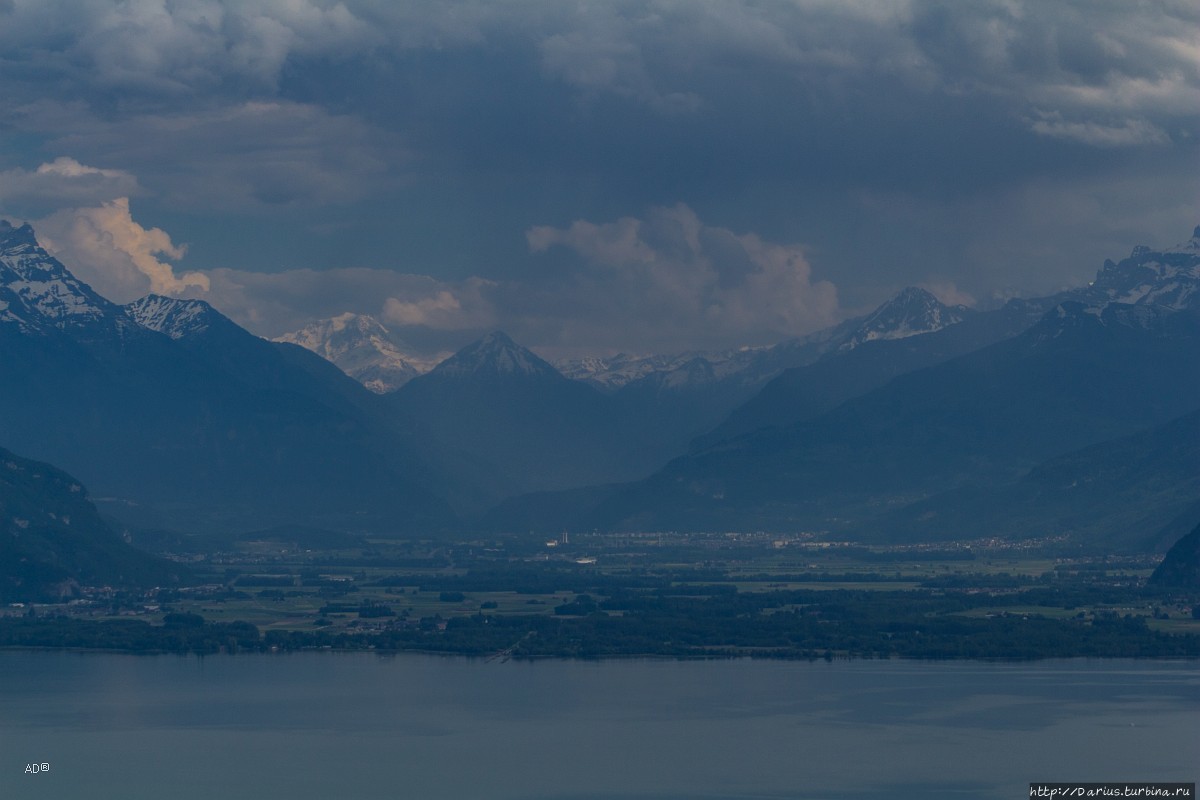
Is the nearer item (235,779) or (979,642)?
(235,779)

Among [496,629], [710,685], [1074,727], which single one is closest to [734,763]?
[1074,727]

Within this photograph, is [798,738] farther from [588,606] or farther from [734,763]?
[588,606]

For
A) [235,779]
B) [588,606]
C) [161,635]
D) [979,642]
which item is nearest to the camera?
[235,779]

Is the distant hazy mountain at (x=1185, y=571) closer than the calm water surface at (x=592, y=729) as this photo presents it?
No

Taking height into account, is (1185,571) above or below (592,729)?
above

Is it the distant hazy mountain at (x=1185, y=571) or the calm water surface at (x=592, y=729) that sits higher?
the distant hazy mountain at (x=1185, y=571)

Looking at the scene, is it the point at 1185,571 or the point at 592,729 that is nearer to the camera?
the point at 592,729

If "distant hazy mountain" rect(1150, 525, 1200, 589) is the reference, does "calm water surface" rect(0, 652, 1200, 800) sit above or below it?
below

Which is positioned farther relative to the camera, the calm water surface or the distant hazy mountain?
the distant hazy mountain
